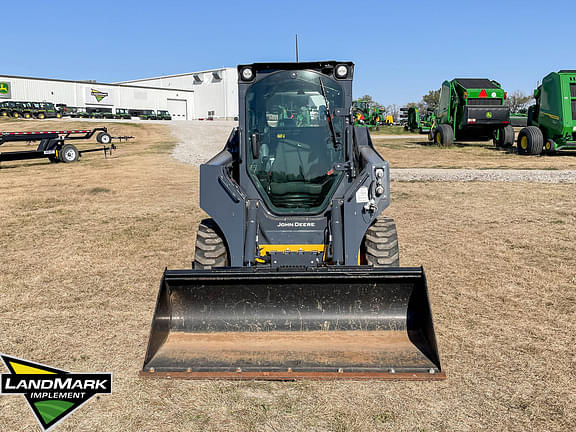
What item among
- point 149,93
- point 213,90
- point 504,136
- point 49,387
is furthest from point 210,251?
point 213,90

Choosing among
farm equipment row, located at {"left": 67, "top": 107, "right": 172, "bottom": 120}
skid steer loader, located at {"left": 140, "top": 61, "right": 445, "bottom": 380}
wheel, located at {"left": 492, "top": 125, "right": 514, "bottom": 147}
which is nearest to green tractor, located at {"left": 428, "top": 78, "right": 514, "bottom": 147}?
wheel, located at {"left": 492, "top": 125, "right": 514, "bottom": 147}

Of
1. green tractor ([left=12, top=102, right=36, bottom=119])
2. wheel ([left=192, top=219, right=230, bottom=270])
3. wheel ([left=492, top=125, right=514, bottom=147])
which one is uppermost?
green tractor ([left=12, top=102, right=36, bottom=119])

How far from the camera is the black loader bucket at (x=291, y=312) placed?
3.81 m

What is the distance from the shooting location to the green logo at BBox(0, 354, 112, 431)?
324 cm

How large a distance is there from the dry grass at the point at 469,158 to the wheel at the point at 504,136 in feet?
1.38

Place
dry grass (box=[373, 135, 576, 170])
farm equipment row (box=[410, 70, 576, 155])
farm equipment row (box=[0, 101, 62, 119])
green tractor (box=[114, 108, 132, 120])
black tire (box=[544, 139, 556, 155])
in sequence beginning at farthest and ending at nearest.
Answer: green tractor (box=[114, 108, 132, 120]) < farm equipment row (box=[0, 101, 62, 119]) < black tire (box=[544, 139, 556, 155]) < farm equipment row (box=[410, 70, 576, 155]) < dry grass (box=[373, 135, 576, 170])

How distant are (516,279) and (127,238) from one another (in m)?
5.57

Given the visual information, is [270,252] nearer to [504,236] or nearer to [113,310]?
[113,310]

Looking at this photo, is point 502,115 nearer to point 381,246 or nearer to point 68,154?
point 68,154

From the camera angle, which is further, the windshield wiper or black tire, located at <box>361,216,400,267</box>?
the windshield wiper

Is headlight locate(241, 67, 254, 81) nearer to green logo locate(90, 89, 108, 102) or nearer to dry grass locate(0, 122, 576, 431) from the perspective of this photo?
dry grass locate(0, 122, 576, 431)

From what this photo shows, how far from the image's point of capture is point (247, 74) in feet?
17.5

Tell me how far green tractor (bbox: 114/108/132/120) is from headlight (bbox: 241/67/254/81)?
209 ft

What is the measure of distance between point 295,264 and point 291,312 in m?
0.75
